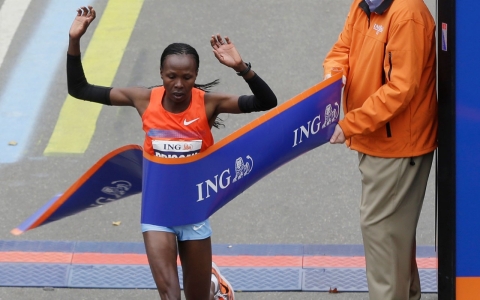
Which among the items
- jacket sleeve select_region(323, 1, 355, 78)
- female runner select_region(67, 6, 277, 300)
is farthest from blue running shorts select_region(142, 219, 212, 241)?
jacket sleeve select_region(323, 1, 355, 78)

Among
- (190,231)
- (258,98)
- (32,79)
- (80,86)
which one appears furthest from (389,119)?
(32,79)

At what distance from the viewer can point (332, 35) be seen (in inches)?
356

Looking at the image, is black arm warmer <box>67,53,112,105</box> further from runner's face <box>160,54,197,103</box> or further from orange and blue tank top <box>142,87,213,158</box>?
runner's face <box>160,54,197,103</box>

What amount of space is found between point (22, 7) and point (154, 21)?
5.13ft

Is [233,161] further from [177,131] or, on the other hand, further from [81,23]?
[81,23]

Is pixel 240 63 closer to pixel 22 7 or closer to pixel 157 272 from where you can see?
pixel 157 272

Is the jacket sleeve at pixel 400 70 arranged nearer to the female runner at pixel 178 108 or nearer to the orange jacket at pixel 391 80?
the orange jacket at pixel 391 80

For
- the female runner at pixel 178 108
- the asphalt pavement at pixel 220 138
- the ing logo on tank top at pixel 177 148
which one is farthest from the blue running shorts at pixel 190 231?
the asphalt pavement at pixel 220 138

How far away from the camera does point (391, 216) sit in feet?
15.9

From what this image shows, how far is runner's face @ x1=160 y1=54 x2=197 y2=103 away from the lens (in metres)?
4.61

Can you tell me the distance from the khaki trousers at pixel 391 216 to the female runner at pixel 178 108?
73 centimetres

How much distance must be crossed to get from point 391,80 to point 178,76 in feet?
3.65

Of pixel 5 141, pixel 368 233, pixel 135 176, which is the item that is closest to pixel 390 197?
pixel 368 233

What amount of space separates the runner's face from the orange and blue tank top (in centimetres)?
11
